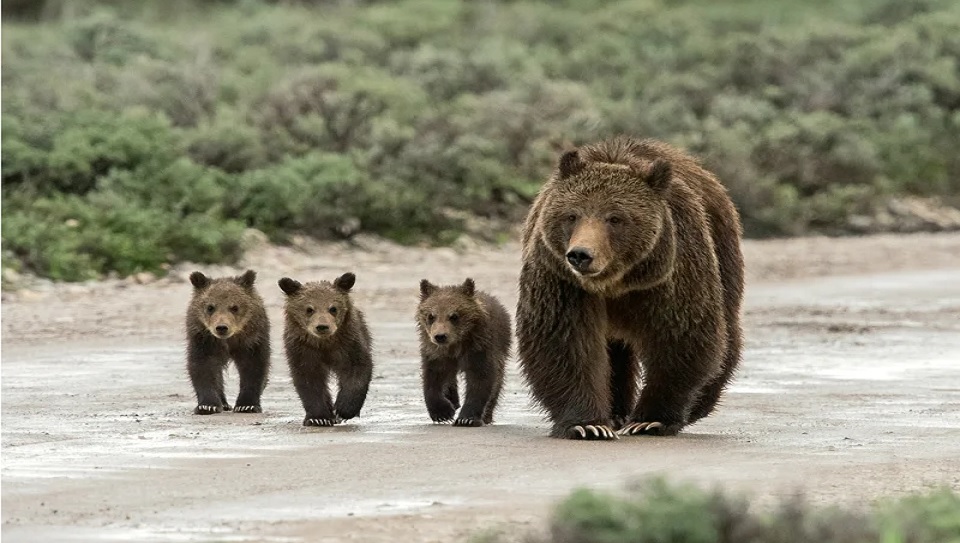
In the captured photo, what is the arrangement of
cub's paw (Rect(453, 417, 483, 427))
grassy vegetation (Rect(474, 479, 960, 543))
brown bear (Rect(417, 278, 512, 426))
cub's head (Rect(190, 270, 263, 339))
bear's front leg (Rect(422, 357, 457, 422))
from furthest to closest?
cub's head (Rect(190, 270, 263, 339)) < bear's front leg (Rect(422, 357, 457, 422)) < brown bear (Rect(417, 278, 512, 426)) < cub's paw (Rect(453, 417, 483, 427)) < grassy vegetation (Rect(474, 479, 960, 543))

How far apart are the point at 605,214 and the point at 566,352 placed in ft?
2.58

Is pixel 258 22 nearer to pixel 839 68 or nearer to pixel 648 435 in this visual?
pixel 839 68

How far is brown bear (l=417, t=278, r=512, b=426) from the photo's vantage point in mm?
11117

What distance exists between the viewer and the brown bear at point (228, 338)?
11907mm

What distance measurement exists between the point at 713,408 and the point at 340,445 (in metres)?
2.55

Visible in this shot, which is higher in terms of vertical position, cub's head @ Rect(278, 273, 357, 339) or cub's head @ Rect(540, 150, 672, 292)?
cub's head @ Rect(540, 150, 672, 292)

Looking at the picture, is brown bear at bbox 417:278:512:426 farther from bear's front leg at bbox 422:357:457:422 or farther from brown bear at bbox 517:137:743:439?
brown bear at bbox 517:137:743:439

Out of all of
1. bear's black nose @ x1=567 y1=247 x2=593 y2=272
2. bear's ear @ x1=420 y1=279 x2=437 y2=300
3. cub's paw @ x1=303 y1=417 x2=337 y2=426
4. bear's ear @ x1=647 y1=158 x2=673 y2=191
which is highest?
bear's ear @ x1=647 y1=158 x2=673 y2=191

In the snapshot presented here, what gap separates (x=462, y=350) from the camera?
Answer: 1130cm

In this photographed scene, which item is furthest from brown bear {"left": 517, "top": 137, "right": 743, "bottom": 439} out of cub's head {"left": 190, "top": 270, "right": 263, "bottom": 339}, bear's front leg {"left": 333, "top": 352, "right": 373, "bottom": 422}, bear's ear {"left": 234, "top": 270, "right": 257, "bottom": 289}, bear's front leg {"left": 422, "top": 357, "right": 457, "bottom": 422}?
bear's ear {"left": 234, "top": 270, "right": 257, "bottom": 289}

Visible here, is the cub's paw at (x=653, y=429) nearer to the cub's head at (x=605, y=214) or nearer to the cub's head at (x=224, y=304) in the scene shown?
the cub's head at (x=605, y=214)

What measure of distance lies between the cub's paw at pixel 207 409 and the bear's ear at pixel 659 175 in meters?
3.23

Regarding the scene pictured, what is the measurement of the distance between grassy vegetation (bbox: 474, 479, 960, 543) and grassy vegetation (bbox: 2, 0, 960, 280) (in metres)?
14.0

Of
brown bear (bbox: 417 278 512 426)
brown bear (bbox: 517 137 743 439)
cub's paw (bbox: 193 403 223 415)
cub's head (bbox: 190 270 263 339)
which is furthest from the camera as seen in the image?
cub's head (bbox: 190 270 263 339)
